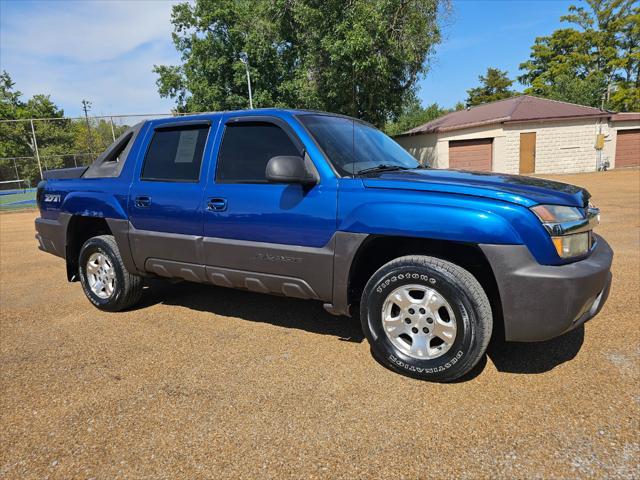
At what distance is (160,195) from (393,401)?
2.65 metres

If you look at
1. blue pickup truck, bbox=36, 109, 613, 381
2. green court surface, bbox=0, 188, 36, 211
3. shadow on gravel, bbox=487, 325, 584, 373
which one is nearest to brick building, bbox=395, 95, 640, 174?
green court surface, bbox=0, 188, 36, 211

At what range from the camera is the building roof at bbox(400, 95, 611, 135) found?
940 inches

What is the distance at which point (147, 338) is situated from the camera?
3887mm

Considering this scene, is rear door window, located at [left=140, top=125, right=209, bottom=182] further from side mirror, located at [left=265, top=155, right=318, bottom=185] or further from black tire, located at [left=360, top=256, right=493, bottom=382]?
black tire, located at [left=360, top=256, right=493, bottom=382]

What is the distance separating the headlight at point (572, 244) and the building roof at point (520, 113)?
23.3 metres

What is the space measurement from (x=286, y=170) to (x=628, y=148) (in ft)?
95.9

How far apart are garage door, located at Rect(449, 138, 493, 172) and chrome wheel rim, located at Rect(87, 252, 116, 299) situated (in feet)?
77.0

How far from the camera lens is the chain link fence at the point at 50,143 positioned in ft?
58.0

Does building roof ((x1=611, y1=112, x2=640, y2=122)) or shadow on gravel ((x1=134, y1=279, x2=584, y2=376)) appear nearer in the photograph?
shadow on gravel ((x1=134, y1=279, x2=584, y2=376))

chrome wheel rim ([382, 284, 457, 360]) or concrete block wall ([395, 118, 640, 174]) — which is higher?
concrete block wall ([395, 118, 640, 174])

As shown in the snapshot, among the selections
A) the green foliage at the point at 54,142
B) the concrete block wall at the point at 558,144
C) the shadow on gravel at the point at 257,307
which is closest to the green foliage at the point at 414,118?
the concrete block wall at the point at 558,144

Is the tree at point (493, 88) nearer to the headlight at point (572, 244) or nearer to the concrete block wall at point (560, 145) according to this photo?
the concrete block wall at point (560, 145)

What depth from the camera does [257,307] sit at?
4602 millimetres

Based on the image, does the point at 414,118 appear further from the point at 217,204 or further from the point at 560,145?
the point at 217,204
